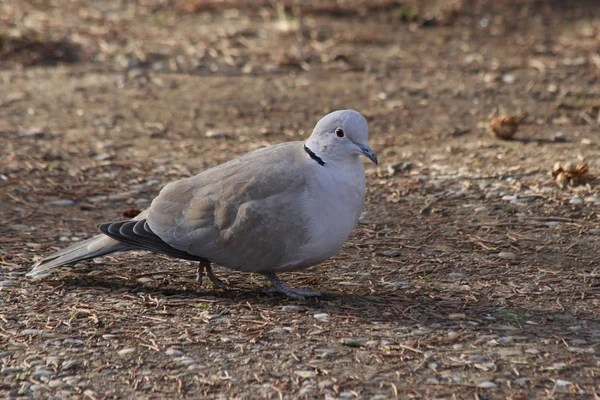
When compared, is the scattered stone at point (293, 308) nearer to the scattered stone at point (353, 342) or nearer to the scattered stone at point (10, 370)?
the scattered stone at point (353, 342)

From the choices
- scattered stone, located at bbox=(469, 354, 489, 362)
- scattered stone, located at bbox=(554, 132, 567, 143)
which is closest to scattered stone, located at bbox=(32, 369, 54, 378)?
scattered stone, located at bbox=(469, 354, 489, 362)

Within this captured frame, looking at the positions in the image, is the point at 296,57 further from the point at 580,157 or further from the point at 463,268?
the point at 463,268

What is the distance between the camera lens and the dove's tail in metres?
4.57

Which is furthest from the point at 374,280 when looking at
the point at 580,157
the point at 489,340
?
the point at 580,157

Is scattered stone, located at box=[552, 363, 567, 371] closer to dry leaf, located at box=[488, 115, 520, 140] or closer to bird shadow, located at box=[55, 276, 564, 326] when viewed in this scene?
bird shadow, located at box=[55, 276, 564, 326]

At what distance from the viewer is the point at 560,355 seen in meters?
3.73

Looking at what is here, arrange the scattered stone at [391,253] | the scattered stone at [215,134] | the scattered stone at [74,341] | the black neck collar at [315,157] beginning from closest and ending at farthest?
the scattered stone at [74,341] → the black neck collar at [315,157] → the scattered stone at [391,253] → the scattered stone at [215,134]

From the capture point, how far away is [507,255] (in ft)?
16.3

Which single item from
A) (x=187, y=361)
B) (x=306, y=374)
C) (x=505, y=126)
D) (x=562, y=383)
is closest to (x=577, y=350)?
(x=562, y=383)

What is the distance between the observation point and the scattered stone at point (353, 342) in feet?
12.7

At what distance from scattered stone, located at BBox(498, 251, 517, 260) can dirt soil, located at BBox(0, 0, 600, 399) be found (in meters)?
0.05

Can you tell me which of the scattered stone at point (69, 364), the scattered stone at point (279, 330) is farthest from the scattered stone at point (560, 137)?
the scattered stone at point (69, 364)

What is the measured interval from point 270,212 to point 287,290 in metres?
0.42

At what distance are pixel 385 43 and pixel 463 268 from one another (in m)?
5.48
